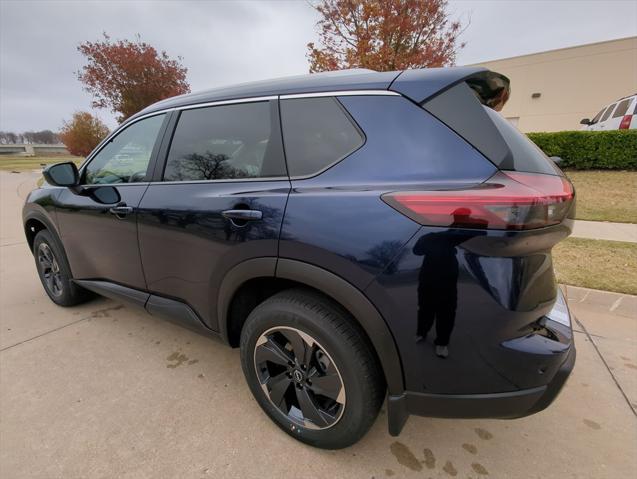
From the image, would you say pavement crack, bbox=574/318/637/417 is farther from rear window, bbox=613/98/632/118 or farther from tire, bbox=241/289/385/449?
rear window, bbox=613/98/632/118

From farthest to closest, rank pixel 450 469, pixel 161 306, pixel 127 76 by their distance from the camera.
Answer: pixel 127 76 → pixel 161 306 → pixel 450 469

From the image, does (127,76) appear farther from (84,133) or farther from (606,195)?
(606,195)

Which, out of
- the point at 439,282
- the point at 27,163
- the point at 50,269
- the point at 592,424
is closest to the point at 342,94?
the point at 439,282

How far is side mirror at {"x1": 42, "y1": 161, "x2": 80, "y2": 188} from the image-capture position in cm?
263

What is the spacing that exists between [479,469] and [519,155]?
1498mm

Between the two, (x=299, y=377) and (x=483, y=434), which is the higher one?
(x=299, y=377)

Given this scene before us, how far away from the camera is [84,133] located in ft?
84.9

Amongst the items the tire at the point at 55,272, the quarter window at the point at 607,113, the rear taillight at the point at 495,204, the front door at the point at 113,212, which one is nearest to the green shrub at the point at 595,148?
the quarter window at the point at 607,113

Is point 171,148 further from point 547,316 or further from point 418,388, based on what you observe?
point 547,316

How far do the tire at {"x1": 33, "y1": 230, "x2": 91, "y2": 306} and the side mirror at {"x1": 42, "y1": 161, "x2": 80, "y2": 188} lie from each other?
74 centimetres

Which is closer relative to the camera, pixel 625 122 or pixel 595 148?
pixel 595 148

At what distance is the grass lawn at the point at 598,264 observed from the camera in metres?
3.43

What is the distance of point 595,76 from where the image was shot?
17.9m

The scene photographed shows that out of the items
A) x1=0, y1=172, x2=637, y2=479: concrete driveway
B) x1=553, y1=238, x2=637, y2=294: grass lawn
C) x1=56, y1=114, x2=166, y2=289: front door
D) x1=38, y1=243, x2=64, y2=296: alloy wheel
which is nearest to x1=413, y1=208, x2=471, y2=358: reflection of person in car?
x1=0, y1=172, x2=637, y2=479: concrete driveway
